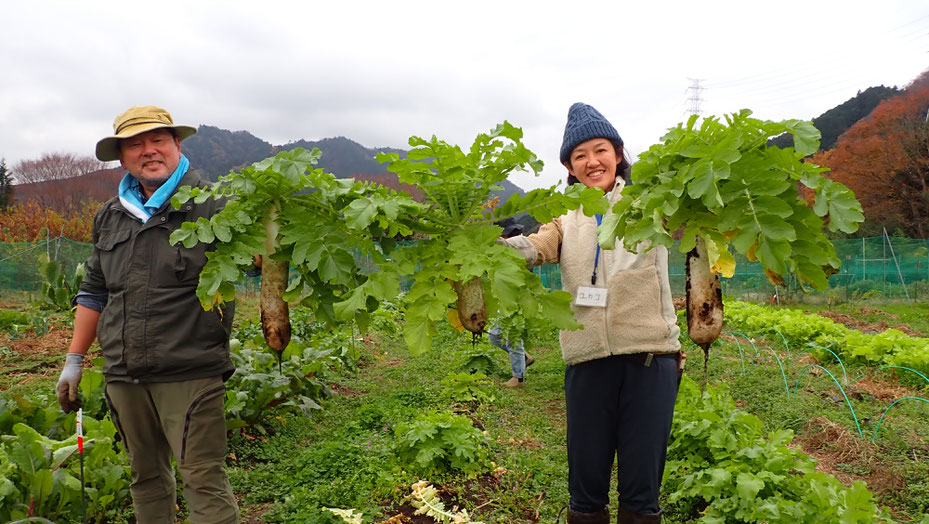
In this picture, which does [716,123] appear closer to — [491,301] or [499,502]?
[491,301]

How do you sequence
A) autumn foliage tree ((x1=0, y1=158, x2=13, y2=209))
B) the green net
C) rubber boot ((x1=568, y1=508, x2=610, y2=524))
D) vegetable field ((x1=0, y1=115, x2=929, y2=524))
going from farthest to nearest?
autumn foliage tree ((x1=0, y1=158, x2=13, y2=209))
the green net
rubber boot ((x1=568, y1=508, x2=610, y2=524))
vegetable field ((x1=0, y1=115, x2=929, y2=524))

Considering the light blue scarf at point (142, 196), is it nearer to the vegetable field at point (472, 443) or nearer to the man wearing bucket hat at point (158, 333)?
the man wearing bucket hat at point (158, 333)

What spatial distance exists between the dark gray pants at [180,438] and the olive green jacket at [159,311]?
79 mm

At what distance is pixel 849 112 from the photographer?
134 feet

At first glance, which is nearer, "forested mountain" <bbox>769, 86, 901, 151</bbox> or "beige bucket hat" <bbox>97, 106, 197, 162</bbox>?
"beige bucket hat" <bbox>97, 106, 197, 162</bbox>

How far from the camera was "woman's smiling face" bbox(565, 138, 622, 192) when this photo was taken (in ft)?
7.71

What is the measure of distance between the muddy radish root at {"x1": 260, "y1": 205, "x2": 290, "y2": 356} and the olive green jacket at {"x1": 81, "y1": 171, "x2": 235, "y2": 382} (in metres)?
0.44

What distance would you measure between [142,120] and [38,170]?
5115 cm

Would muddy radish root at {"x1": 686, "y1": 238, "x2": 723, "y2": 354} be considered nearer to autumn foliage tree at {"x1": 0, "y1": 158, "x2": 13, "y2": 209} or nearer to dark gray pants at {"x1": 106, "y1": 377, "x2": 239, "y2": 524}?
dark gray pants at {"x1": 106, "y1": 377, "x2": 239, "y2": 524}

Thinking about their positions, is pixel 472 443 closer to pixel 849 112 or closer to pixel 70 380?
pixel 70 380

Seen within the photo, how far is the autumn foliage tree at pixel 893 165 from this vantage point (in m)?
27.7

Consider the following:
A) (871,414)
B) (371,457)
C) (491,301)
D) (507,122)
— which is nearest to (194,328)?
(491,301)

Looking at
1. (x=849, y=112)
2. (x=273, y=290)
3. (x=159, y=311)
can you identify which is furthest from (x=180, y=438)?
Answer: (x=849, y=112)


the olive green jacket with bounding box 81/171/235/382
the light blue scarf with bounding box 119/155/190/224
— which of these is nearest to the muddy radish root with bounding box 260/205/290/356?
the olive green jacket with bounding box 81/171/235/382
